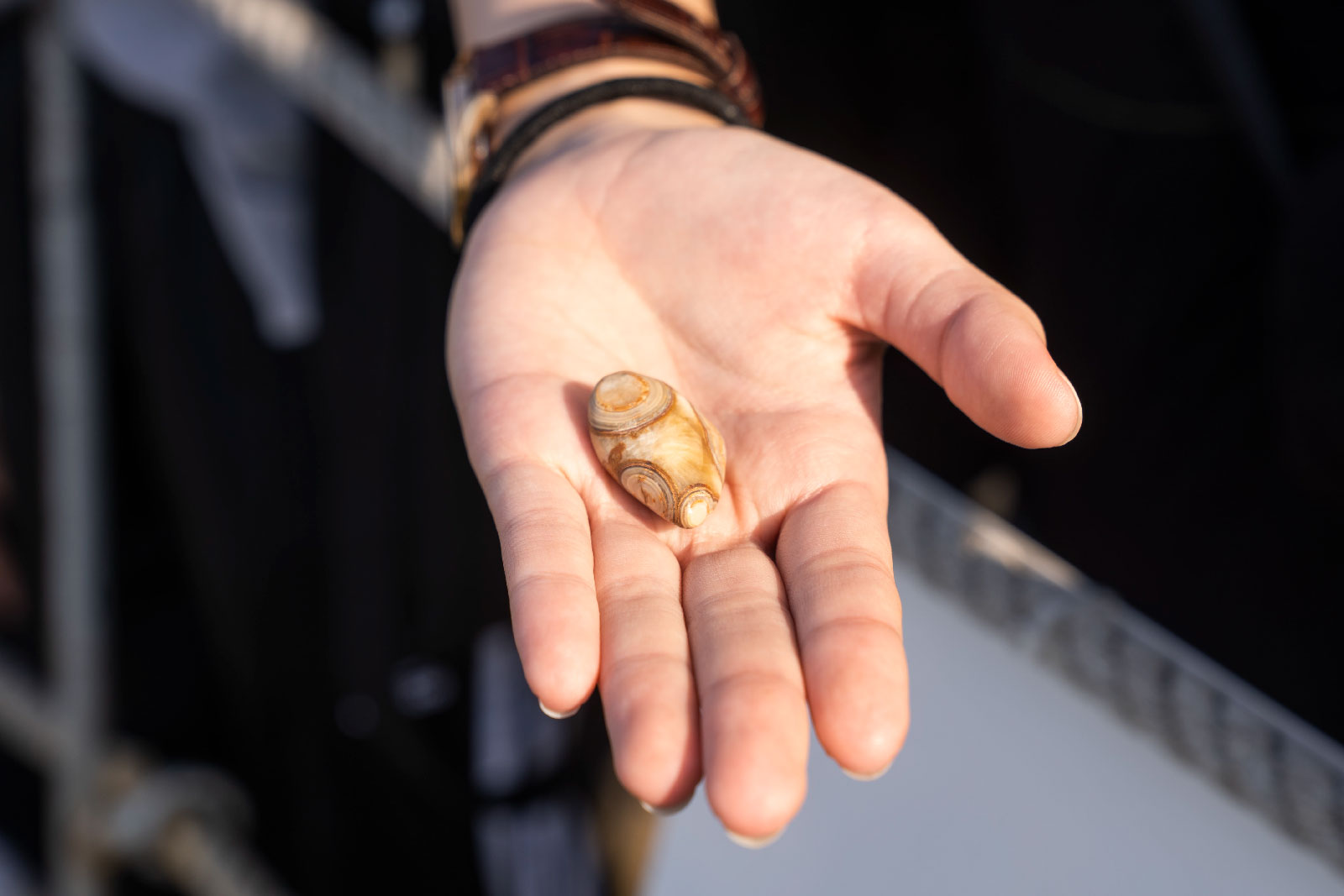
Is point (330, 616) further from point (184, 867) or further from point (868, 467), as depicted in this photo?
point (868, 467)

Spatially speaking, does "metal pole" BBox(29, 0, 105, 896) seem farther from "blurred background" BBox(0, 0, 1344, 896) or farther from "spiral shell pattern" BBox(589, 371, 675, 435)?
"spiral shell pattern" BBox(589, 371, 675, 435)

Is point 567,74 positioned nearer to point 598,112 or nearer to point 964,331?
point 598,112

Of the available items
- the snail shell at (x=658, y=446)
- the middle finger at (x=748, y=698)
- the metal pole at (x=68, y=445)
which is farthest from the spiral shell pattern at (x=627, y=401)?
the metal pole at (x=68, y=445)

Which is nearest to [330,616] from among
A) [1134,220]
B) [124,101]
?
[124,101]

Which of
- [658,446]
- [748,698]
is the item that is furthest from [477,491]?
[748,698]

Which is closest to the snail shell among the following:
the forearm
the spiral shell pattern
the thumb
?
the spiral shell pattern

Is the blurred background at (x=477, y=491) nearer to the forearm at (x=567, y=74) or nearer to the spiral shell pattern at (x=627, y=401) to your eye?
the forearm at (x=567, y=74)

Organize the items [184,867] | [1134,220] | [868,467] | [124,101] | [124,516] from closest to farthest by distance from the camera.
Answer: [868,467] → [1134,220] → [124,101] → [184,867] → [124,516]
